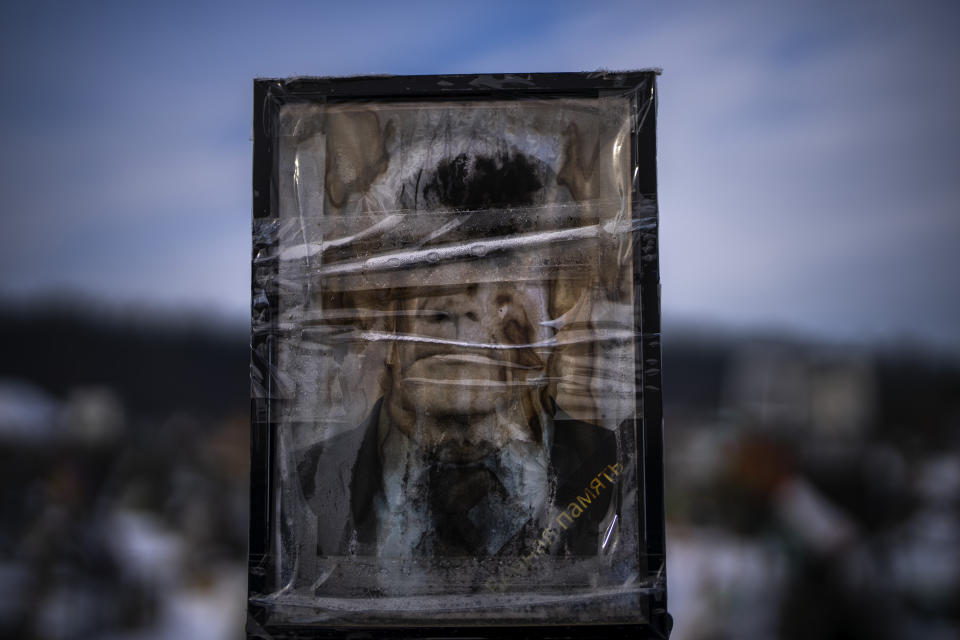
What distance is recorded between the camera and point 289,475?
1298mm

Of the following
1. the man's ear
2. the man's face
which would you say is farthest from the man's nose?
the man's ear

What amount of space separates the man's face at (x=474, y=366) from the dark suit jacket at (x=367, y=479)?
3.4 inches

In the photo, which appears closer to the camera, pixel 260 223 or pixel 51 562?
pixel 260 223

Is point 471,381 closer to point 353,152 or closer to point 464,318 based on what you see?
point 464,318

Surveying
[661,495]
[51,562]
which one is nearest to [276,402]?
[661,495]

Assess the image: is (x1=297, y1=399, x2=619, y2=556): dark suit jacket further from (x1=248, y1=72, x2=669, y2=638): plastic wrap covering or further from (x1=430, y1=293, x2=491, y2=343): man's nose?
(x1=430, y1=293, x2=491, y2=343): man's nose

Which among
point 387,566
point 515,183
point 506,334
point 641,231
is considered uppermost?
point 515,183

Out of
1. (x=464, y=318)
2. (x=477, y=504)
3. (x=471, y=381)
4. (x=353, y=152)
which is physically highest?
(x=353, y=152)

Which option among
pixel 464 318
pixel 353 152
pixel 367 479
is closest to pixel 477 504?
pixel 367 479

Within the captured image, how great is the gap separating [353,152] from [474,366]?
56cm

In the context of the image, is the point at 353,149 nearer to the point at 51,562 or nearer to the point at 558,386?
the point at 558,386

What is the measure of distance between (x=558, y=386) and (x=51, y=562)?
2155mm

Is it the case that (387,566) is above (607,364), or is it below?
below

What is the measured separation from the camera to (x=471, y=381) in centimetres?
128
